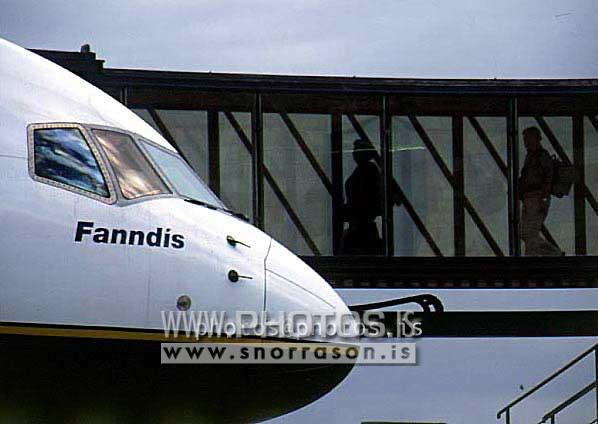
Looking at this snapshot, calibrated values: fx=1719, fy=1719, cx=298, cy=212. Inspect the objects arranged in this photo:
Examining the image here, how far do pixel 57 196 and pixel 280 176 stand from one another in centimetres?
559

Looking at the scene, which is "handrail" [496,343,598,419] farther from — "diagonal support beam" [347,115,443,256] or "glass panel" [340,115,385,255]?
"glass panel" [340,115,385,255]

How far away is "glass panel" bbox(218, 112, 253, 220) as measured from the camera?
14227 millimetres

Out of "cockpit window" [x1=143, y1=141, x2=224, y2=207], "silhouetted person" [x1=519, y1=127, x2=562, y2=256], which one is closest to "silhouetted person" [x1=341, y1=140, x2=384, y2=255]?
"silhouetted person" [x1=519, y1=127, x2=562, y2=256]

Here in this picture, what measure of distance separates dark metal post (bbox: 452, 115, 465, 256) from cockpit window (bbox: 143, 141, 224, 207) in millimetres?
4913

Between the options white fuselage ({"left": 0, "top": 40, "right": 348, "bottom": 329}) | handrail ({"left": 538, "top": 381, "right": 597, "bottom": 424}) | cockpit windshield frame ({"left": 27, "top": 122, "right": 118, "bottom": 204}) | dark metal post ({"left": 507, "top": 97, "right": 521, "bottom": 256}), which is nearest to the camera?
white fuselage ({"left": 0, "top": 40, "right": 348, "bottom": 329})

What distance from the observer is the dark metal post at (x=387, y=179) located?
1458 centimetres

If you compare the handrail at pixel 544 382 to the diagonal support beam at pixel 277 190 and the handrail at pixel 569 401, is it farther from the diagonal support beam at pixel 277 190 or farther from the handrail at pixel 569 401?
the diagonal support beam at pixel 277 190

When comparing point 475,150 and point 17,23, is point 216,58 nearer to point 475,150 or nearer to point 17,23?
point 17,23

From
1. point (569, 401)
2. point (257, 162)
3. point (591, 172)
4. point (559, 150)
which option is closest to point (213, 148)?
point (257, 162)

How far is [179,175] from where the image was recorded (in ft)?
32.1

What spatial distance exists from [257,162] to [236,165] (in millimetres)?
183

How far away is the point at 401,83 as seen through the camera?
13875mm

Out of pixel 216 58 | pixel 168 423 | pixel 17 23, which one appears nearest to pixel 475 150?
pixel 216 58

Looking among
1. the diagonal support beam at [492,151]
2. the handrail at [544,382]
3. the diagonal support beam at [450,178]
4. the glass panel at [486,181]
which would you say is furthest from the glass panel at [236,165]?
the handrail at [544,382]
